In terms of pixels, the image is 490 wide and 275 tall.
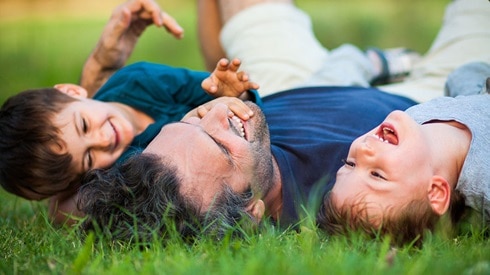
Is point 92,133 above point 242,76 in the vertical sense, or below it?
below

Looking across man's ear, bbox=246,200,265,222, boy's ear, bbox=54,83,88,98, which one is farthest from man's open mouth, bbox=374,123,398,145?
boy's ear, bbox=54,83,88,98

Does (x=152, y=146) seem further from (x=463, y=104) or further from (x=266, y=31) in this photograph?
(x=266, y=31)

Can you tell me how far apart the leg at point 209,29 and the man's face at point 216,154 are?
77.1 inches

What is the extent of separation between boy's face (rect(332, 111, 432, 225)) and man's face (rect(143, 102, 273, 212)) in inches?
13.9

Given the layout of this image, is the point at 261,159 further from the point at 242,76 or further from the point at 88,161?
the point at 88,161

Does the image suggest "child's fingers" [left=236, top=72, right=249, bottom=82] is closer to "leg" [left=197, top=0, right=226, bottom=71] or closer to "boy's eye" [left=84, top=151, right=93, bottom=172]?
"boy's eye" [left=84, top=151, right=93, bottom=172]

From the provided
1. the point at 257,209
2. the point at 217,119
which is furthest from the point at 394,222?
the point at 217,119

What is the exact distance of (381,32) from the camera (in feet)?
27.5

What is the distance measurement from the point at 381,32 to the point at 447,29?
13.0 ft

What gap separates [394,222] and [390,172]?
17 centimetres

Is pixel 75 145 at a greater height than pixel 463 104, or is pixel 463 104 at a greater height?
pixel 463 104

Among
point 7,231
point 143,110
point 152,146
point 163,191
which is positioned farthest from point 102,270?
point 143,110

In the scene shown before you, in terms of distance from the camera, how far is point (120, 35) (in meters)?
4.29

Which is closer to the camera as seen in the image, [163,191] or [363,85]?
[163,191]
